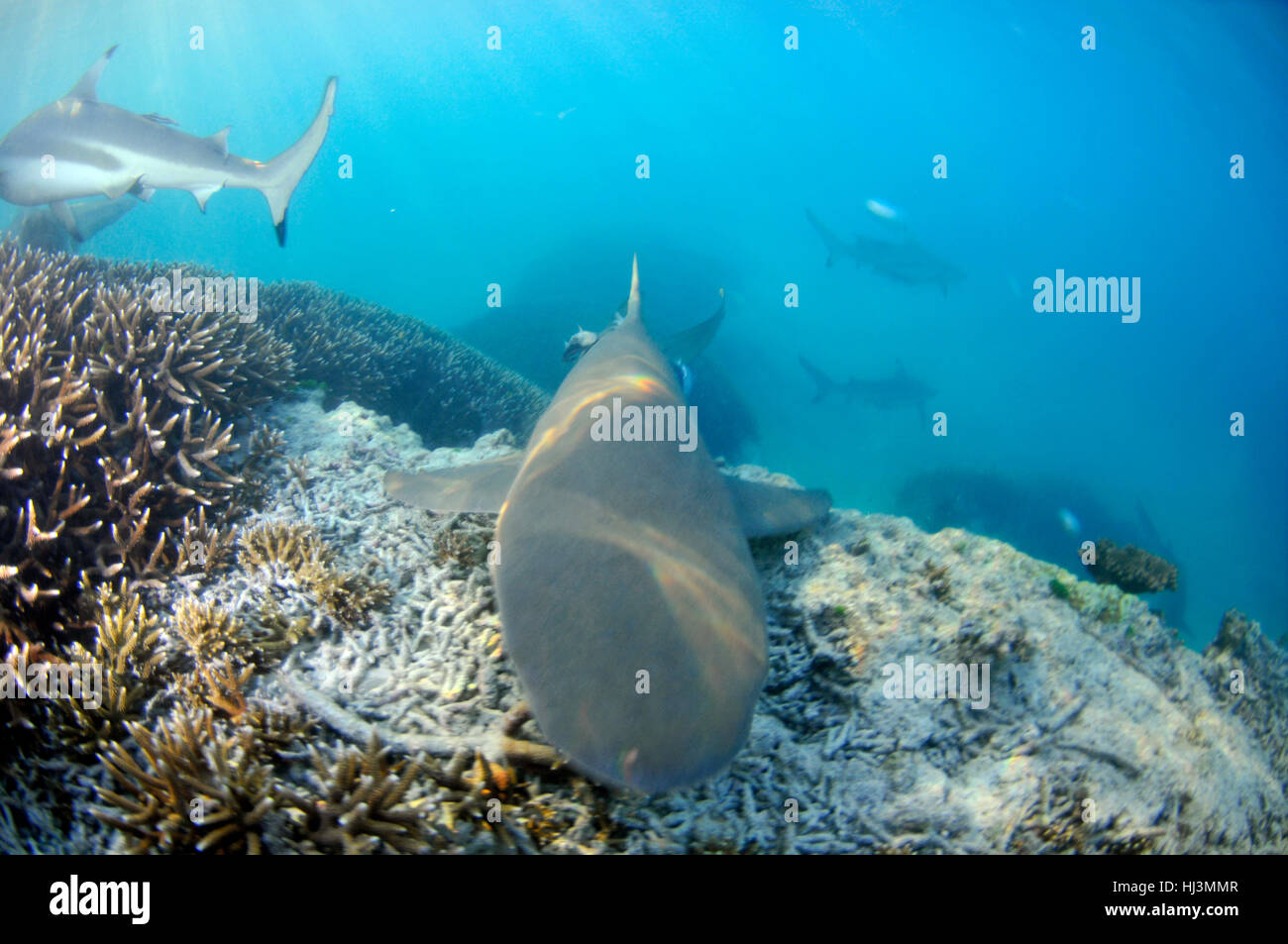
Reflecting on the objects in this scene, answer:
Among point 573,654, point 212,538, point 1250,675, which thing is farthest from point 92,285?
point 1250,675

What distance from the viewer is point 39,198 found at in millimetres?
5879

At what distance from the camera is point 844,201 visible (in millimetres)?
76125

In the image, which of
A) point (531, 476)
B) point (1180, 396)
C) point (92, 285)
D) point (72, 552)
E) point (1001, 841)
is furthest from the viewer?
point (1180, 396)

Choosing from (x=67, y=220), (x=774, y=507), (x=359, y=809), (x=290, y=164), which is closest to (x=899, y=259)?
(x=290, y=164)

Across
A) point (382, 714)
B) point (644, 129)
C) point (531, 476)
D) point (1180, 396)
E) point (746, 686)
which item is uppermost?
point (644, 129)

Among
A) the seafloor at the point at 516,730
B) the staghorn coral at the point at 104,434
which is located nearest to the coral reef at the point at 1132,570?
the seafloor at the point at 516,730

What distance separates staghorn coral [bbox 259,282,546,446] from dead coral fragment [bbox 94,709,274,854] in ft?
16.2

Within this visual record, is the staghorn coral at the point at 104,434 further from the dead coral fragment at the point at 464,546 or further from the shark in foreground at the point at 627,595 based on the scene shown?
the shark in foreground at the point at 627,595

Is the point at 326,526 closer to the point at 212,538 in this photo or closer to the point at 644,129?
the point at 212,538

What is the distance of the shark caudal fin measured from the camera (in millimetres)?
6125

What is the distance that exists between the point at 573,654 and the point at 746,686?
2.03 feet

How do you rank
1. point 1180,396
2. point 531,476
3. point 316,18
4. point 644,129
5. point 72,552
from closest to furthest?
point 531,476, point 72,552, point 316,18, point 1180,396, point 644,129

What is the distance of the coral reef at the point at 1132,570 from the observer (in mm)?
6859

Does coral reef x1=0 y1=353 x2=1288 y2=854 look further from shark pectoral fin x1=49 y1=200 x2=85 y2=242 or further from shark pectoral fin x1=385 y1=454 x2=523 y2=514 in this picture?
shark pectoral fin x1=49 y1=200 x2=85 y2=242
